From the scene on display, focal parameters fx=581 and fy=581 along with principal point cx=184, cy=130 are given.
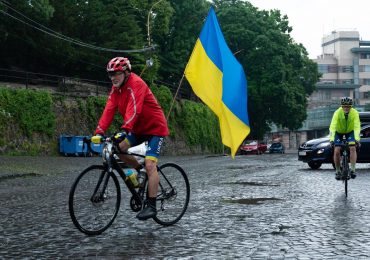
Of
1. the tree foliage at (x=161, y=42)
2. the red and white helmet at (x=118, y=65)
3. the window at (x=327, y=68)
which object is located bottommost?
the red and white helmet at (x=118, y=65)

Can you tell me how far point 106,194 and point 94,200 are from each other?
178 mm

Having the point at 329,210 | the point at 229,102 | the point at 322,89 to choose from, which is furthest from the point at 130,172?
the point at 322,89

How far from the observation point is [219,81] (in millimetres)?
13297

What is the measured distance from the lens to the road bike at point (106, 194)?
6.16 metres

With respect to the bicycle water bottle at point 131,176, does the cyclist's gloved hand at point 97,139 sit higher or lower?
higher

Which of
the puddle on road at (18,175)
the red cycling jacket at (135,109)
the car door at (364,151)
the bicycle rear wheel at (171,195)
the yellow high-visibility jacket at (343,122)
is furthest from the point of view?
the car door at (364,151)

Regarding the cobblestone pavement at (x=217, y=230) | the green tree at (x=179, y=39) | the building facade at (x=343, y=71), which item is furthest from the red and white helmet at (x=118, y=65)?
the building facade at (x=343, y=71)

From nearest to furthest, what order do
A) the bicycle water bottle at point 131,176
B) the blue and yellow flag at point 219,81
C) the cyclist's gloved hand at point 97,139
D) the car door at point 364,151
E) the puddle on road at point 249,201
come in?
the cyclist's gloved hand at point 97,139, the bicycle water bottle at point 131,176, the puddle on road at point 249,201, the blue and yellow flag at point 219,81, the car door at point 364,151

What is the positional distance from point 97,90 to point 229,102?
24315mm

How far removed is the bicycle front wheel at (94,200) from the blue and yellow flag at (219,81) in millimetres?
5832

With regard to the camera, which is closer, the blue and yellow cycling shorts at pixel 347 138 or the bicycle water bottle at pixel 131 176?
the bicycle water bottle at pixel 131 176

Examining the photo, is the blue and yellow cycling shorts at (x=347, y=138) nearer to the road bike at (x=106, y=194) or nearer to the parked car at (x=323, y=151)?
the road bike at (x=106, y=194)

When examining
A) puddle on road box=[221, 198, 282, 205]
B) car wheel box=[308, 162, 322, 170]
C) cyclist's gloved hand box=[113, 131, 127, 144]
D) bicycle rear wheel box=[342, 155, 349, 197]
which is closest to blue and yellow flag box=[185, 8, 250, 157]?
bicycle rear wheel box=[342, 155, 349, 197]

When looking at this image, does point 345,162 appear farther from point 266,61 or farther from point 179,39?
point 266,61
